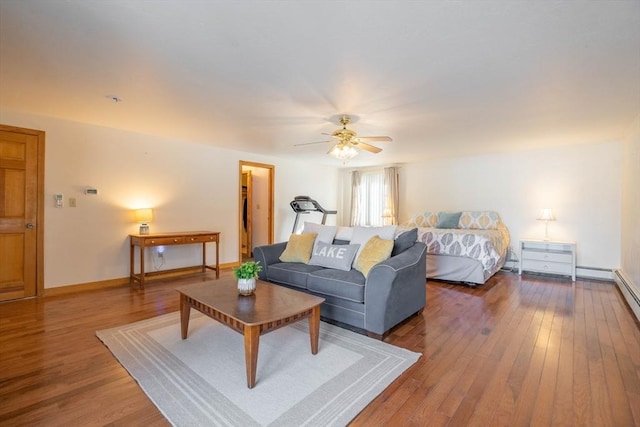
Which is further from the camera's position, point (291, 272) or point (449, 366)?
point (291, 272)

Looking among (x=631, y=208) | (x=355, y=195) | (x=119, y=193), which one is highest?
(x=355, y=195)

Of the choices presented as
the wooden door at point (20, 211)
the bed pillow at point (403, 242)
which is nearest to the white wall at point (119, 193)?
the wooden door at point (20, 211)

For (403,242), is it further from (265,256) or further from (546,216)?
(546,216)

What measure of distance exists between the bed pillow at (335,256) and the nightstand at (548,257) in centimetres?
375

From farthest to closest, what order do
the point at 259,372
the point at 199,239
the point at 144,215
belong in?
the point at 199,239 < the point at 144,215 < the point at 259,372

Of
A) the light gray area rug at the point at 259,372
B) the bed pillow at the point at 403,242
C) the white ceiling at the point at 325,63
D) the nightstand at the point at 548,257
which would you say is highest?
the white ceiling at the point at 325,63

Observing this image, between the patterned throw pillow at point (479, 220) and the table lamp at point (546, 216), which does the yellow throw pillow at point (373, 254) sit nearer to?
the patterned throw pillow at point (479, 220)

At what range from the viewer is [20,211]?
145 inches

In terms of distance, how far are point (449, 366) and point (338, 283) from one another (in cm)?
113

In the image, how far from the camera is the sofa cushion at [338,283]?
2.76 meters

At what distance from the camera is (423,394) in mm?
1856

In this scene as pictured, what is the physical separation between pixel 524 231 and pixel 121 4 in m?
6.50

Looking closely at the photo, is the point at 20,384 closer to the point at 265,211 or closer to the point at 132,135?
the point at 132,135

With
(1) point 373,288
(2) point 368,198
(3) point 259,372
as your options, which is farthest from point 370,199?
(3) point 259,372
